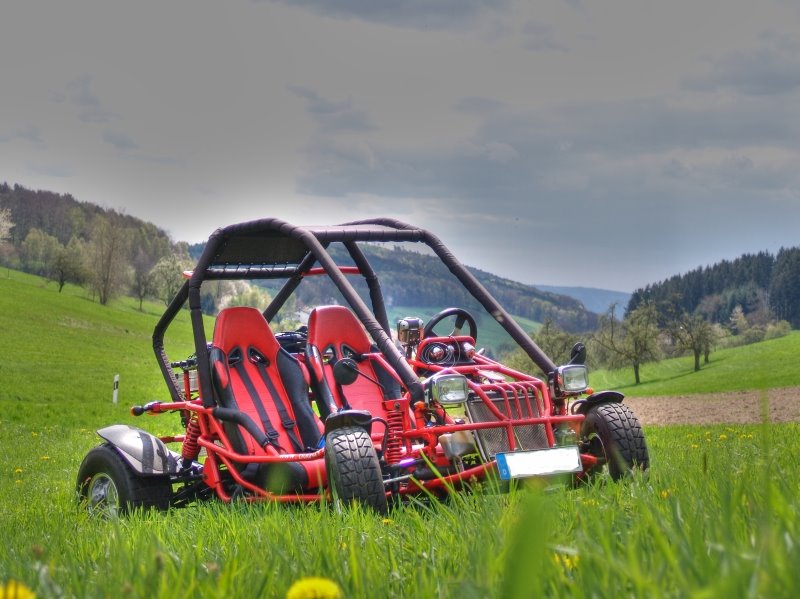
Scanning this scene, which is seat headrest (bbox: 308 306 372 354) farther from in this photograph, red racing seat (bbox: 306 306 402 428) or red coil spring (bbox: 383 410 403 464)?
red coil spring (bbox: 383 410 403 464)

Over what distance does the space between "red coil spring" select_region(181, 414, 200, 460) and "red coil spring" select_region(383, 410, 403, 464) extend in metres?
1.68

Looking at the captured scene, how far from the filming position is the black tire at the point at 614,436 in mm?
6250

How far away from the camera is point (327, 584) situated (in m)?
1.21

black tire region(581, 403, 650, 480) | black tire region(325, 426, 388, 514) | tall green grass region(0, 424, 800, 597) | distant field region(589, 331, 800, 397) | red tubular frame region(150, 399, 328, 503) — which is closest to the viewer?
tall green grass region(0, 424, 800, 597)

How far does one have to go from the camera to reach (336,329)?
7664 mm

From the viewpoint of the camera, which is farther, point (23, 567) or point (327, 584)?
point (23, 567)

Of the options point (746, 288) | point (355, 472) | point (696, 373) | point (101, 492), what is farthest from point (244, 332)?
point (746, 288)

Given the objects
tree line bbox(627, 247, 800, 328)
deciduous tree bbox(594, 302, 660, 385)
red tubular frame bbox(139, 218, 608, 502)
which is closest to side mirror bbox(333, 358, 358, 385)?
red tubular frame bbox(139, 218, 608, 502)

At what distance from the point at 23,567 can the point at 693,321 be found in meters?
72.6

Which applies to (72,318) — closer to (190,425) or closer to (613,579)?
(190,425)

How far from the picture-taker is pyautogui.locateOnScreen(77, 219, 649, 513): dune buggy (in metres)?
5.86

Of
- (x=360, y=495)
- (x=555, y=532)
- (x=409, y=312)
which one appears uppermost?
(x=409, y=312)

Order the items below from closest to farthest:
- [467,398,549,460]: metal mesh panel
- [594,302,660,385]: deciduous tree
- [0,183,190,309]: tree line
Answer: [467,398,549,460]: metal mesh panel
[594,302,660,385]: deciduous tree
[0,183,190,309]: tree line

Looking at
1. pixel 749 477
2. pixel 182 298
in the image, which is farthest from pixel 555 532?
pixel 182 298
